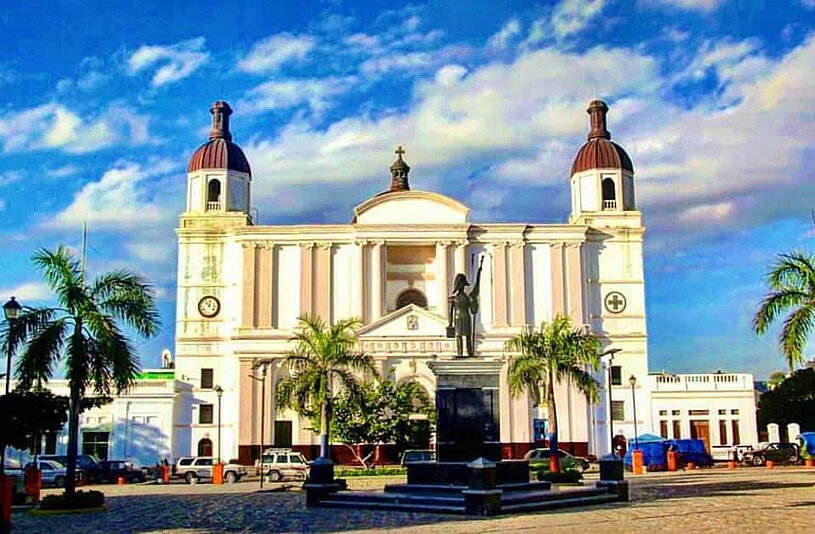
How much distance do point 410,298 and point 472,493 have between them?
45.8 metres

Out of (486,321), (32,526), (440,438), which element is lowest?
(32,526)

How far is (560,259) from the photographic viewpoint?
64.8 meters

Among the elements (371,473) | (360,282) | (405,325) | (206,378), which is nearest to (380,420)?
(371,473)

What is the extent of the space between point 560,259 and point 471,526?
47.3 meters

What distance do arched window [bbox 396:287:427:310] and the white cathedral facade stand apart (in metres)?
0.09

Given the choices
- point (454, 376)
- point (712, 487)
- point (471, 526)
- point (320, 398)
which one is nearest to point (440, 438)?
point (454, 376)

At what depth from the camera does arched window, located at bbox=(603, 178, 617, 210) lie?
67.4 meters

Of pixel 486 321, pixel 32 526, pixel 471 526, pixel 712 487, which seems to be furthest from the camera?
pixel 486 321

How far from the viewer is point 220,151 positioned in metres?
66.7

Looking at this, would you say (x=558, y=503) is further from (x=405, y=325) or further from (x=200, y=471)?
(x=405, y=325)

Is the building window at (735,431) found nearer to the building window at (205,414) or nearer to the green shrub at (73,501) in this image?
the building window at (205,414)

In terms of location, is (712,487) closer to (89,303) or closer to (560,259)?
(89,303)

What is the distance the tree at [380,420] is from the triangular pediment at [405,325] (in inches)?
255

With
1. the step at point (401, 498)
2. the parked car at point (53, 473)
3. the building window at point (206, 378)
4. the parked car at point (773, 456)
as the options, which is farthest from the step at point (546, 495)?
the building window at point (206, 378)
